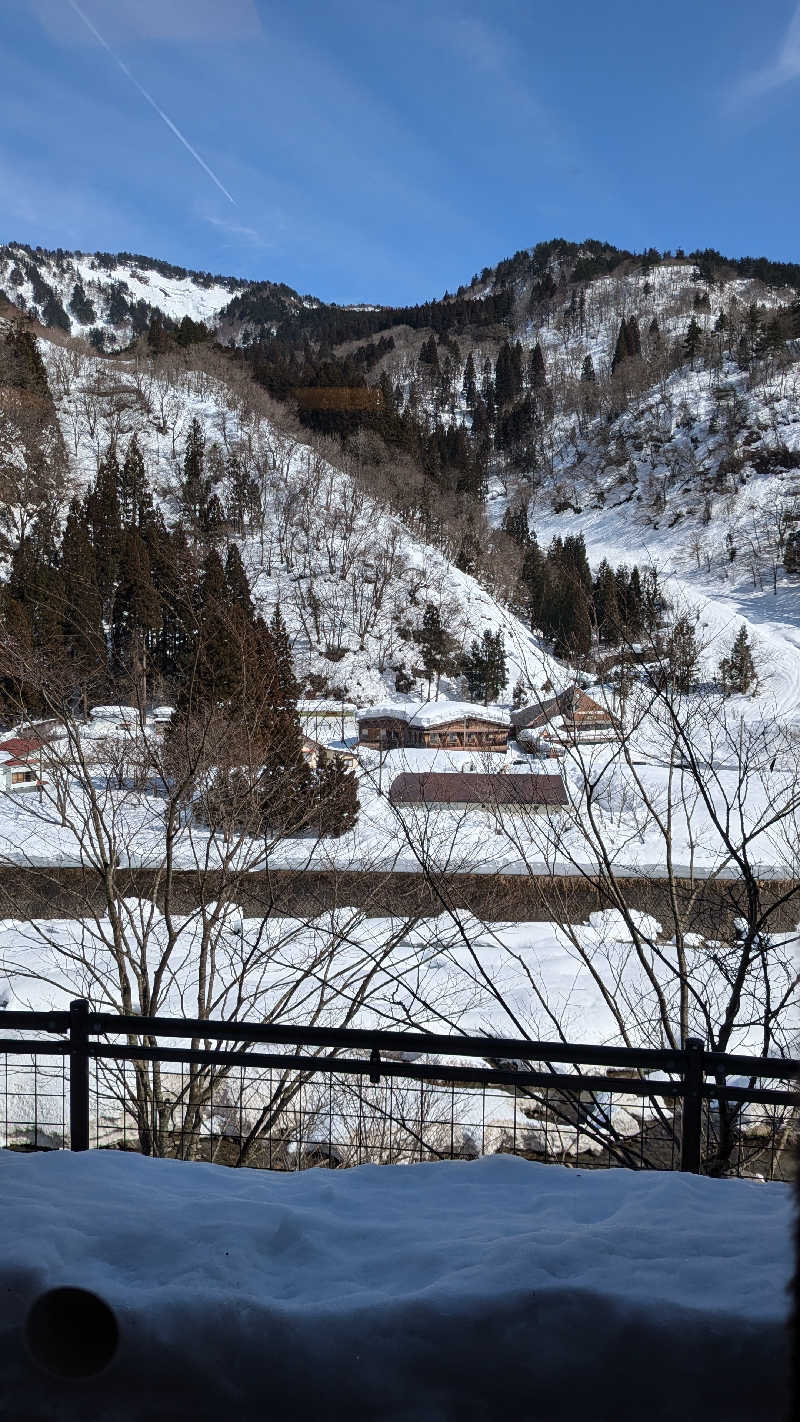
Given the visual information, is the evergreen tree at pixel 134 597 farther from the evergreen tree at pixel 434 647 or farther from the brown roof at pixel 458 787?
the brown roof at pixel 458 787

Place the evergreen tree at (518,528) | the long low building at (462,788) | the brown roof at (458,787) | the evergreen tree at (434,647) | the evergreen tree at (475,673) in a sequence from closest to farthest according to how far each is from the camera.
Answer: the long low building at (462,788), the brown roof at (458,787), the evergreen tree at (475,673), the evergreen tree at (434,647), the evergreen tree at (518,528)

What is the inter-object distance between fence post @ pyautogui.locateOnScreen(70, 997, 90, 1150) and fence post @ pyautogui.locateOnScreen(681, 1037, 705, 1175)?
242cm

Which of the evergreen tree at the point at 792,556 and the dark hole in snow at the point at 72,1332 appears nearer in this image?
the dark hole in snow at the point at 72,1332

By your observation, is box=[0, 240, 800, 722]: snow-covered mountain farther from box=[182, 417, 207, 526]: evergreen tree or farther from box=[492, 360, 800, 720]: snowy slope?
box=[182, 417, 207, 526]: evergreen tree

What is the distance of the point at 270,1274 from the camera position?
219cm

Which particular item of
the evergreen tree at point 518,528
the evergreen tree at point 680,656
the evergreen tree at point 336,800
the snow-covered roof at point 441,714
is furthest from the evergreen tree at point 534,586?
the evergreen tree at point 680,656

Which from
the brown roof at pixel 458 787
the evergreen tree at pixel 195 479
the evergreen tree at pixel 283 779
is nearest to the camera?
the evergreen tree at pixel 283 779

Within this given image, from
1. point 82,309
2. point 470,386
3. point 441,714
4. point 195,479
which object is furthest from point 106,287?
point 441,714

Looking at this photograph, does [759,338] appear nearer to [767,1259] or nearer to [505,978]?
[505,978]

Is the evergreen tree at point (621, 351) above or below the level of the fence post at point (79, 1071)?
above

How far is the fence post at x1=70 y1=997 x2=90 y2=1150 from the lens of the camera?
3.41 metres

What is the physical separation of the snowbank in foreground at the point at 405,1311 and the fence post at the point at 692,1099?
0.68 m

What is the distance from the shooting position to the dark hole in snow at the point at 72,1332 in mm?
1832

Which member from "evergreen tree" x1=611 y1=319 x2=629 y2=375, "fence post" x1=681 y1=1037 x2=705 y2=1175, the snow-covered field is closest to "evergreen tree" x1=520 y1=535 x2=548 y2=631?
the snow-covered field
